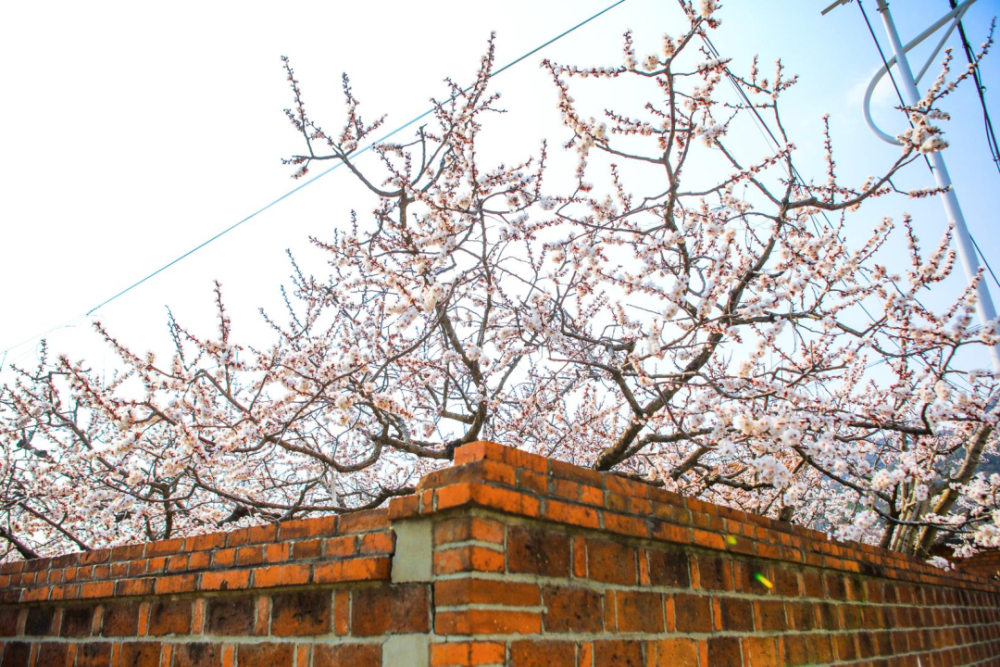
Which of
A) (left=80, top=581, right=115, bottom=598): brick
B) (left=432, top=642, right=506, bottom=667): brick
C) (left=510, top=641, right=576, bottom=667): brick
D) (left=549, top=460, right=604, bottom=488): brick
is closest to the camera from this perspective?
(left=432, top=642, right=506, bottom=667): brick

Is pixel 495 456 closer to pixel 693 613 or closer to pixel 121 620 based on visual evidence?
pixel 693 613

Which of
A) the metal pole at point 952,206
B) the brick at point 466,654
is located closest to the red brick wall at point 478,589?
the brick at point 466,654

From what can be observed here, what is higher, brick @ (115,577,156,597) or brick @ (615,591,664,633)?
brick @ (115,577,156,597)

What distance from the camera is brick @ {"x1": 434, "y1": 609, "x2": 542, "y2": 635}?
156 centimetres

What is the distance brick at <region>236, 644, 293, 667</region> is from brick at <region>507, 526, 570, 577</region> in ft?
2.66

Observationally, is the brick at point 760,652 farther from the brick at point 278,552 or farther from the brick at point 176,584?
the brick at point 176,584

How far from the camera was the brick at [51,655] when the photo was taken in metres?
2.82

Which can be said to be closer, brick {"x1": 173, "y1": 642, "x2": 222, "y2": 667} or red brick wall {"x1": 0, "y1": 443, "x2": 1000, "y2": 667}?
red brick wall {"x1": 0, "y1": 443, "x2": 1000, "y2": 667}

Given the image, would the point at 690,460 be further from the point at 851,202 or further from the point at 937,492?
the point at 937,492

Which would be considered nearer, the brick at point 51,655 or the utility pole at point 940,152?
the brick at point 51,655

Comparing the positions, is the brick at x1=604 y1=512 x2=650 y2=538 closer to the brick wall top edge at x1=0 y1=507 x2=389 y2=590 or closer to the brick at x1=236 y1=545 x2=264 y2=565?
the brick wall top edge at x1=0 y1=507 x2=389 y2=590

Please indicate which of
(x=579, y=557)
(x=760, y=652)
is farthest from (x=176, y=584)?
(x=760, y=652)

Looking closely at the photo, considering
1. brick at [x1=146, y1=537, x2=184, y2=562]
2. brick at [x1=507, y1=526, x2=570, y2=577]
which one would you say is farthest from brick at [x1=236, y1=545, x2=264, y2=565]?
brick at [x1=507, y1=526, x2=570, y2=577]

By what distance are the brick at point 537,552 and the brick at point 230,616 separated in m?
0.99
